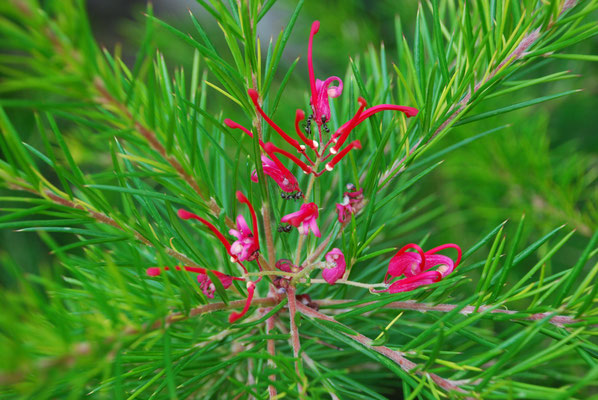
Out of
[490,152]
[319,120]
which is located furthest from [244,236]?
[490,152]

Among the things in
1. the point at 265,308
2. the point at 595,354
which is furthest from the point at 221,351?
the point at 595,354

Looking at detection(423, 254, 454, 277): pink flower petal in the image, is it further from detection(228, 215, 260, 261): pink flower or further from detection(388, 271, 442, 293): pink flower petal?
detection(228, 215, 260, 261): pink flower

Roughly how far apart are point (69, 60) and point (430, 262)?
0.31 metres

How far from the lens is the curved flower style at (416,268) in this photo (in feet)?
1.24

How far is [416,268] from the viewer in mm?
389

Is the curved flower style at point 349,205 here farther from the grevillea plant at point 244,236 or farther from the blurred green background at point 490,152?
the blurred green background at point 490,152

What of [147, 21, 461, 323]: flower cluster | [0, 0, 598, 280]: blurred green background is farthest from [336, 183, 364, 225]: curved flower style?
[0, 0, 598, 280]: blurred green background

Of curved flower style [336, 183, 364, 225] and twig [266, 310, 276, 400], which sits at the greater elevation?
curved flower style [336, 183, 364, 225]

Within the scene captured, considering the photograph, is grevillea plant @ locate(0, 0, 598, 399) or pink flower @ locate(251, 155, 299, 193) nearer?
grevillea plant @ locate(0, 0, 598, 399)

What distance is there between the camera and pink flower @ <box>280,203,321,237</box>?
0.37m

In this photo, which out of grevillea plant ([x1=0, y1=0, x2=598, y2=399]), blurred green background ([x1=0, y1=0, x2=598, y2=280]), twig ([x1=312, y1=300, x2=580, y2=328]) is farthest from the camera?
blurred green background ([x1=0, y1=0, x2=598, y2=280])

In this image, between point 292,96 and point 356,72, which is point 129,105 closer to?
point 356,72

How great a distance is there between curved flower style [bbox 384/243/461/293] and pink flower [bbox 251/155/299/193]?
0.11 meters

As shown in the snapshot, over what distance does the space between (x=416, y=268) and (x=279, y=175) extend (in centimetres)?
14
